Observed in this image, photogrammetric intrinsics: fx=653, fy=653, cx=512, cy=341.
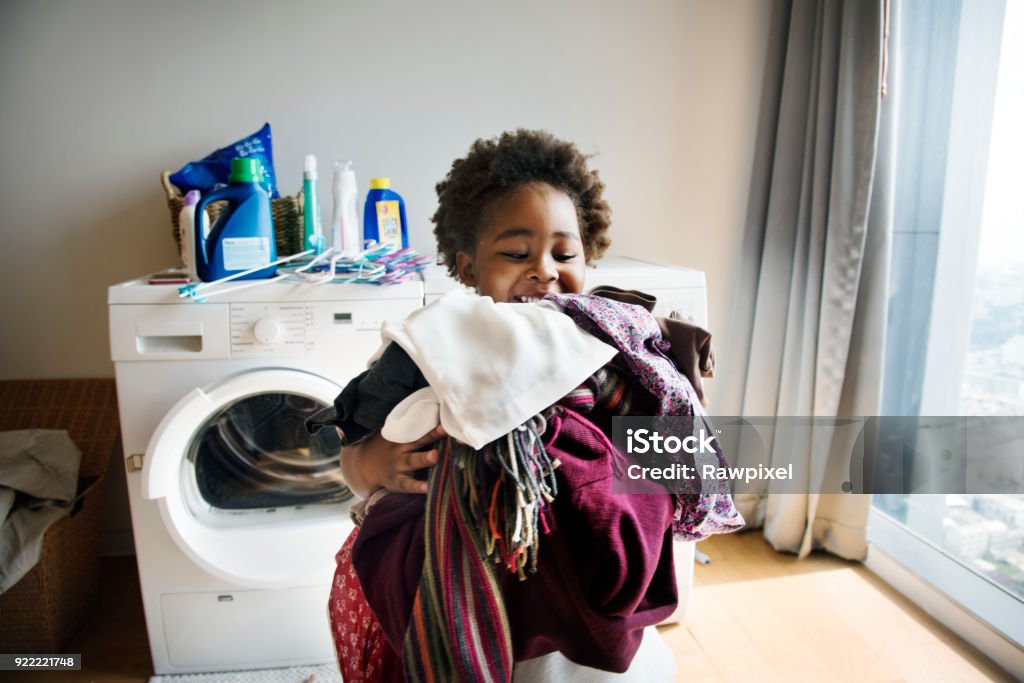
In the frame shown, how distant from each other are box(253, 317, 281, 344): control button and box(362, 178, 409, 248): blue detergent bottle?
0.45 metres

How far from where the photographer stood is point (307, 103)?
192cm

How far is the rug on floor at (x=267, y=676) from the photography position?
4.96 feet

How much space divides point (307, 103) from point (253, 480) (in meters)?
1.10

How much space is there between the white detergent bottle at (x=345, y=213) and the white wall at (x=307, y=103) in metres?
0.22

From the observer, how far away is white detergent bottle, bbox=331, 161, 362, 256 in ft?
5.74

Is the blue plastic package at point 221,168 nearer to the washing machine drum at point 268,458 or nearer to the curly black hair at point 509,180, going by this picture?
the washing machine drum at point 268,458

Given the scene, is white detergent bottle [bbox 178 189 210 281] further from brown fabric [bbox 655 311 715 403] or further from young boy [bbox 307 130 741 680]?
brown fabric [bbox 655 311 715 403]

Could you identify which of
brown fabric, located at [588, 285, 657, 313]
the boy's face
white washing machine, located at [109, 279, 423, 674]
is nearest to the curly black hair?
the boy's face

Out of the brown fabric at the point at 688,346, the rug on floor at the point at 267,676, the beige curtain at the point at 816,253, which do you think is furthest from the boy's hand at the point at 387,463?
the beige curtain at the point at 816,253

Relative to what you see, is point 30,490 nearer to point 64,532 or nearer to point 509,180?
point 64,532

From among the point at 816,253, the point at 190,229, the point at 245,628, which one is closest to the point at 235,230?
the point at 190,229

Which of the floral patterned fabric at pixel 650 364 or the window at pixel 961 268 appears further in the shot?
the window at pixel 961 268

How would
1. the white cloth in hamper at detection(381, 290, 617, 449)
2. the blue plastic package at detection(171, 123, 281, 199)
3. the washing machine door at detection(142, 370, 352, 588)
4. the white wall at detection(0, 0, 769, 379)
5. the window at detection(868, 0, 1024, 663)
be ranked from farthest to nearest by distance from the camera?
the white wall at detection(0, 0, 769, 379)
the blue plastic package at detection(171, 123, 281, 199)
the window at detection(868, 0, 1024, 663)
the washing machine door at detection(142, 370, 352, 588)
the white cloth in hamper at detection(381, 290, 617, 449)

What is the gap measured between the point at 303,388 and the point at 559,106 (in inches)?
47.7
